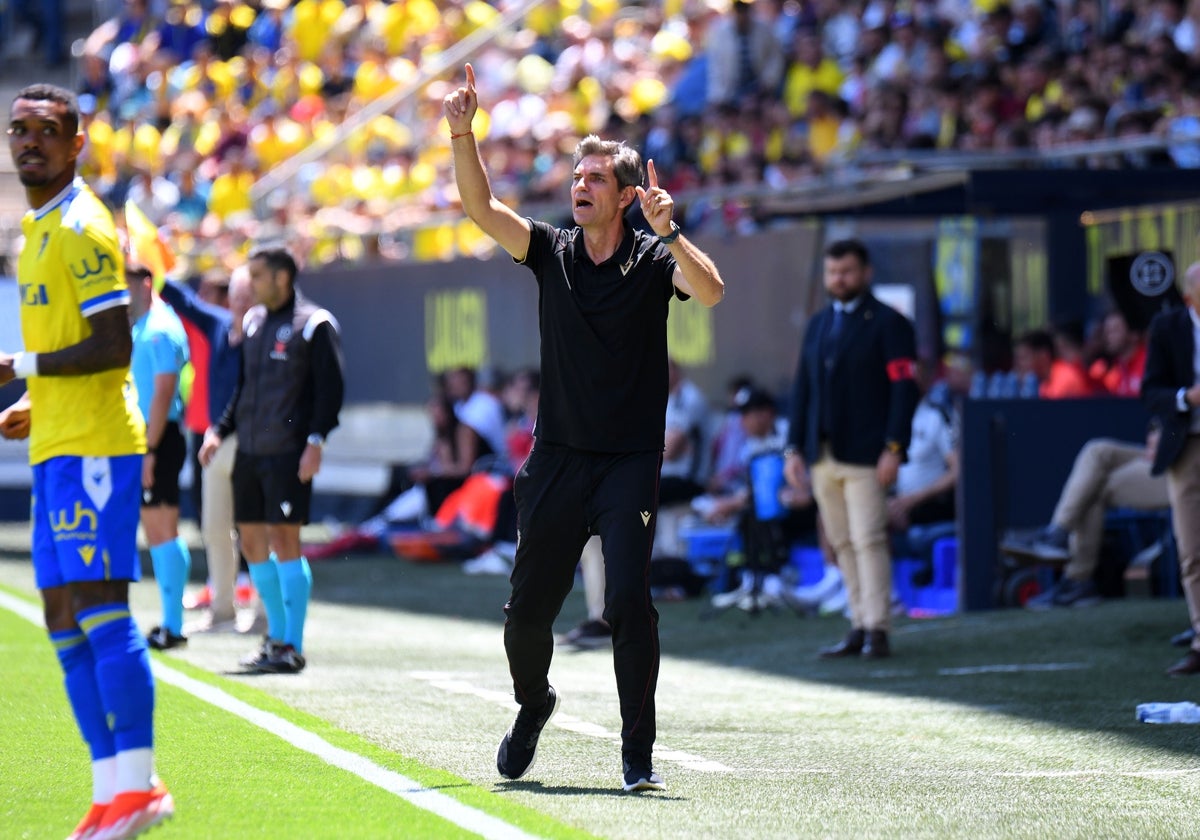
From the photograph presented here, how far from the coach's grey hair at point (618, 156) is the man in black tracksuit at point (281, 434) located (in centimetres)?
378

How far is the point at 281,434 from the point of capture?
10.2 metres

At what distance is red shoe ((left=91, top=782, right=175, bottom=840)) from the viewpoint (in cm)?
536

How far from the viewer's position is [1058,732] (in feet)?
26.4

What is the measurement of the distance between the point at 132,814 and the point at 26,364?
4.01 feet

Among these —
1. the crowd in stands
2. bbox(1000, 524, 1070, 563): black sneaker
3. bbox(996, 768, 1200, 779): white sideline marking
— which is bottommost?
bbox(996, 768, 1200, 779): white sideline marking

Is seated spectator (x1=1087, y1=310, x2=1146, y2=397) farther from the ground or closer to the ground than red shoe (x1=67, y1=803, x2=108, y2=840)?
farther from the ground

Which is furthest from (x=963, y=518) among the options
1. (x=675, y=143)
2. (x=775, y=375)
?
(x=675, y=143)

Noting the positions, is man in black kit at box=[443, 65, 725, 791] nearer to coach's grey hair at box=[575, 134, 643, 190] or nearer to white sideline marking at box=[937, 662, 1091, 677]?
coach's grey hair at box=[575, 134, 643, 190]

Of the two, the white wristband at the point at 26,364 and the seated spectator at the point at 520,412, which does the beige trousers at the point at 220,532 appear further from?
the white wristband at the point at 26,364

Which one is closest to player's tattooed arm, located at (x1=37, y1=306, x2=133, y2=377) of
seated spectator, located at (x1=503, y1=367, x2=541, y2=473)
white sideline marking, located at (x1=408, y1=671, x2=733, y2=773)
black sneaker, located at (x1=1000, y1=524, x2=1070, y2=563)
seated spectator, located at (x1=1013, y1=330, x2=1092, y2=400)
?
white sideline marking, located at (x1=408, y1=671, x2=733, y2=773)

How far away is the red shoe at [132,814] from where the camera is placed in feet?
17.6

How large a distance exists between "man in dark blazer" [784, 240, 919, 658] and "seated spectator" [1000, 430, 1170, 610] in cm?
196

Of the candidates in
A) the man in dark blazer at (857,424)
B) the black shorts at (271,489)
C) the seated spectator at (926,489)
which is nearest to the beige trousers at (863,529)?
the man in dark blazer at (857,424)

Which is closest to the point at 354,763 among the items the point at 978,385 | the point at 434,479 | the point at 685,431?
the point at 978,385
